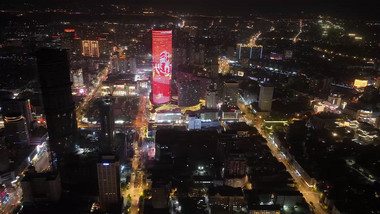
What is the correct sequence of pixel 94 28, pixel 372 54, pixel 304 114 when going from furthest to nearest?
pixel 94 28
pixel 372 54
pixel 304 114

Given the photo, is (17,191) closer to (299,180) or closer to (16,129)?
(16,129)

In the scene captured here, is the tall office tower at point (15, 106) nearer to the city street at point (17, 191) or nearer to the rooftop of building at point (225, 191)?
the city street at point (17, 191)

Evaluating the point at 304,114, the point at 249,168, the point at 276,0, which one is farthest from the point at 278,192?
the point at 276,0

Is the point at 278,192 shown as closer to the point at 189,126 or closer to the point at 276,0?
the point at 189,126

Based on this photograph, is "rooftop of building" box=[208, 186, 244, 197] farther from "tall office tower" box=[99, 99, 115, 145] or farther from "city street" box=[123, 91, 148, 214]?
"tall office tower" box=[99, 99, 115, 145]

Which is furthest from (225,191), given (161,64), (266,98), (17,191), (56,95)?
(161,64)

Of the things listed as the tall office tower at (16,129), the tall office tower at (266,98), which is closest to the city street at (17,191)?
the tall office tower at (16,129)
